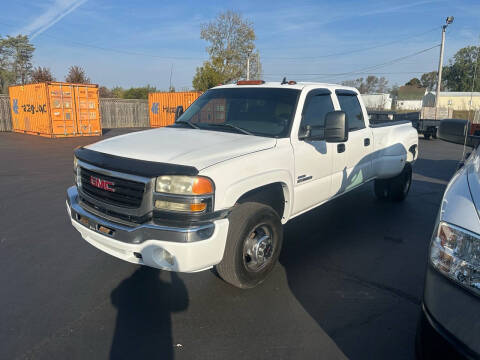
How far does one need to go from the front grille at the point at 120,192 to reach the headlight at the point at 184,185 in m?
0.17

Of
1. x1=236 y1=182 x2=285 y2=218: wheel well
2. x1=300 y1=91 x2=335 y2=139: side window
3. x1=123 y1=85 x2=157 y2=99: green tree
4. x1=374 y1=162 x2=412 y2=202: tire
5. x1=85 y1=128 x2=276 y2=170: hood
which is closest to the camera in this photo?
x1=85 y1=128 x2=276 y2=170: hood

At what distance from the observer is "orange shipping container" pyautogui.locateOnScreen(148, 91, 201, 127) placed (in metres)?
25.6

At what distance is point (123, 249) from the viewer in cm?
279

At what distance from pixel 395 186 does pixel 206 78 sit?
28981 mm

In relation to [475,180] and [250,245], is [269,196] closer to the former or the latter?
[250,245]

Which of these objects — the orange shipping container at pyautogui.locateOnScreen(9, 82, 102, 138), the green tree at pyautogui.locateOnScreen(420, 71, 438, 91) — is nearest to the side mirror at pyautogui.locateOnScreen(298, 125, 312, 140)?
the orange shipping container at pyautogui.locateOnScreen(9, 82, 102, 138)

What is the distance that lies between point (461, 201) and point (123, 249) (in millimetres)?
2363

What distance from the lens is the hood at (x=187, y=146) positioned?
9.23ft

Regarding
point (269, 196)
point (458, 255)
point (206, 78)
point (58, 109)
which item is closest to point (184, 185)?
point (269, 196)

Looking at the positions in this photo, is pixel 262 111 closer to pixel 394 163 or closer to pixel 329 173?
pixel 329 173

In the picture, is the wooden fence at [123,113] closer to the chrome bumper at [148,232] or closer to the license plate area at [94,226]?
the license plate area at [94,226]

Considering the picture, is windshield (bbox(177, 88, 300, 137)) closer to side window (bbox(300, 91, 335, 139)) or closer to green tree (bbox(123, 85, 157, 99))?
side window (bbox(300, 91, 335, 139))

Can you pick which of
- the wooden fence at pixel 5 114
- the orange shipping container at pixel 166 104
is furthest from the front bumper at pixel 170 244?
the wooden fence at pixel 5 114

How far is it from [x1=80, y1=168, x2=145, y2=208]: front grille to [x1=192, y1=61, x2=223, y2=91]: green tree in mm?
30041
